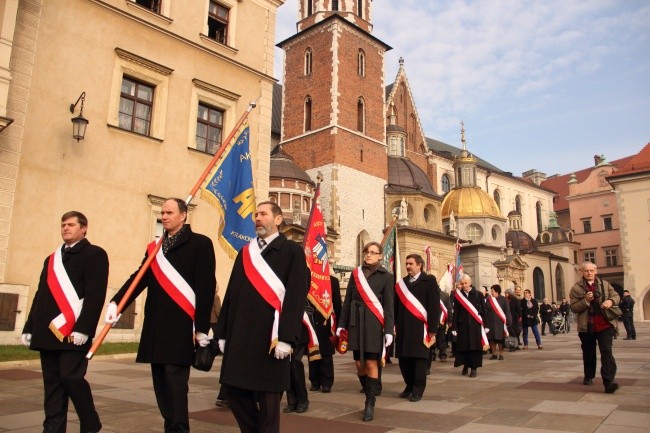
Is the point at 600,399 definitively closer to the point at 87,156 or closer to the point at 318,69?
the point at 87,156

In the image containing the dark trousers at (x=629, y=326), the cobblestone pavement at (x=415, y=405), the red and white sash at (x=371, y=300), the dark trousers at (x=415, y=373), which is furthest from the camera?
the dark trousers at (x=629, y=326)

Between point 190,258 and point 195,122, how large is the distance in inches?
525

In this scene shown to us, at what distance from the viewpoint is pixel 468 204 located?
55781mm

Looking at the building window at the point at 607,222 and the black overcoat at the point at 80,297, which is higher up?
the building window at the point at 607,222

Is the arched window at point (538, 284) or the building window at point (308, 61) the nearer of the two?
the building window at point (308, 61)

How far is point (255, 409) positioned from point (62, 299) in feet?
6.75

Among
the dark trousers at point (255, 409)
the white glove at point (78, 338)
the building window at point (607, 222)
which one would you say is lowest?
the dark trousers at point (255, 409)

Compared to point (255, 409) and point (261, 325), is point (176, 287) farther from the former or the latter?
point (255, 409)

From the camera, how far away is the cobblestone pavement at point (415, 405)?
546 cm

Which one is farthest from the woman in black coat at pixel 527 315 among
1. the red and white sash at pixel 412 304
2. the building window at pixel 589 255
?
the building window at pixel 589 255

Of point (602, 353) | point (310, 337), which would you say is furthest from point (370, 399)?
point (602, 353)

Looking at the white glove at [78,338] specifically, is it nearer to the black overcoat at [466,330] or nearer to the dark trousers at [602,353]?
the dark trousers at [602,353]

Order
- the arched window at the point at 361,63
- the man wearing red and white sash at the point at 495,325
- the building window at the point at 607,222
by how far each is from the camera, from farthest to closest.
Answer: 1. the building window at the point at 607,222
2. the arched window at the point at 361,63
3. the man wearing red and white sash at the point at 495,325

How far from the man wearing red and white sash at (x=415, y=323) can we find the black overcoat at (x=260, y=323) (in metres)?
3.72
